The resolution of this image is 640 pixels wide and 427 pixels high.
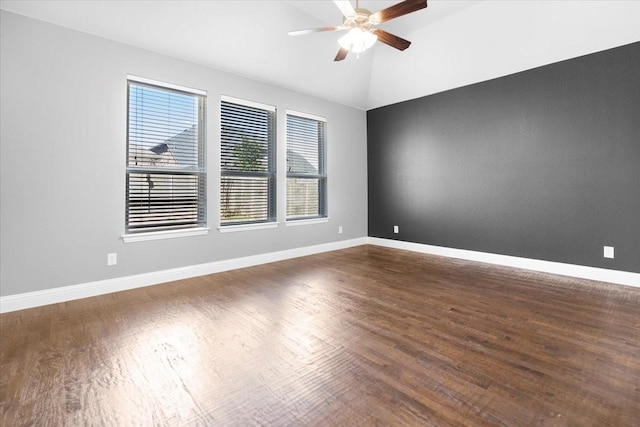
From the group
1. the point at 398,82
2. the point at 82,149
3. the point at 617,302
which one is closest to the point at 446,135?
the point at 398,82

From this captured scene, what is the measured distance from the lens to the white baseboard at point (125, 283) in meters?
2.75

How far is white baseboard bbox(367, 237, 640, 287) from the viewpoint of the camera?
11.2 feet

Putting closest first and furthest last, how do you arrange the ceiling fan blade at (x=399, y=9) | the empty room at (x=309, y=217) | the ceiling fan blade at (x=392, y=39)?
the empty room at (x=309, y=217) < the ceiling fan blade at (x=399, y=9) < the ceiling fan blade at (x=392, y=39)

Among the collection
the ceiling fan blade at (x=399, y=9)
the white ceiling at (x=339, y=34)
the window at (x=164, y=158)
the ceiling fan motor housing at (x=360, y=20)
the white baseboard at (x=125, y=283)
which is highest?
the white ceiling at (x=339, y=34)

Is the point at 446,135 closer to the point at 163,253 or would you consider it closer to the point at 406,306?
the point at 406,306

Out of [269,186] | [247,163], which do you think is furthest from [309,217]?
[247,163]

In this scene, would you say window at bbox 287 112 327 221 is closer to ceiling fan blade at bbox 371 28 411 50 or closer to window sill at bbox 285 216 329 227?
window sill at bbox 285 216 329 227

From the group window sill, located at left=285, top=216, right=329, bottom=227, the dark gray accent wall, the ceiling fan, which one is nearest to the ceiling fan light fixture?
the ceiling fan

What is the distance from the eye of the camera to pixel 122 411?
1.45m

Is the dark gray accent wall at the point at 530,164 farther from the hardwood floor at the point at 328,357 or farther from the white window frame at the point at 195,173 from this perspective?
the white window frame at the point at 195,173

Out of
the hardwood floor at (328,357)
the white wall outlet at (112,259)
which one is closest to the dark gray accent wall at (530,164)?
the hardwood floor at (328,357)

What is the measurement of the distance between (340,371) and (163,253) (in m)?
2.74

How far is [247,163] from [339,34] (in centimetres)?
227

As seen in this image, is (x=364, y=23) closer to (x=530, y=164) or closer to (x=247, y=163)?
(x=247, y=163)
